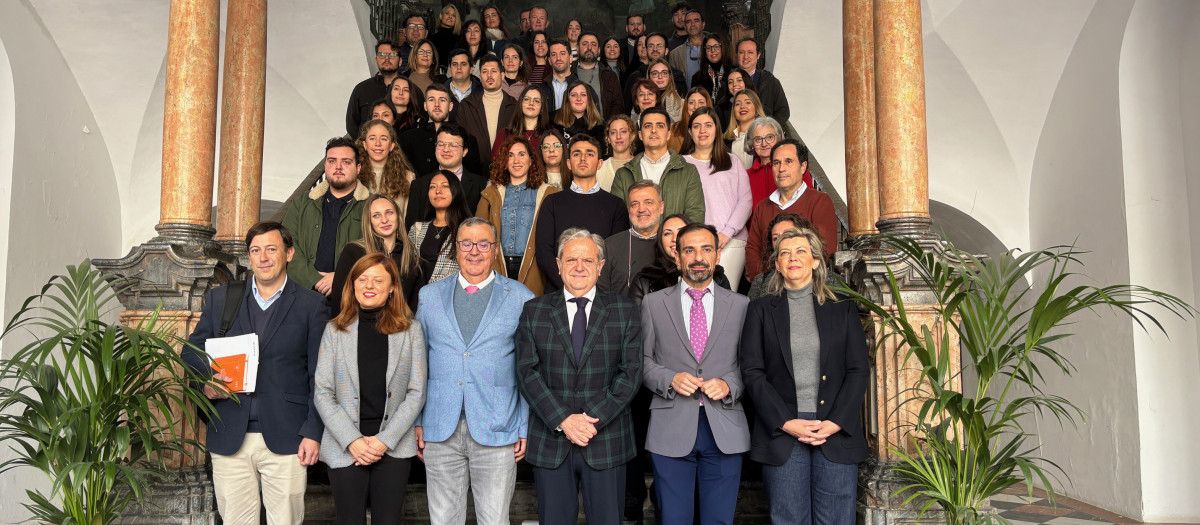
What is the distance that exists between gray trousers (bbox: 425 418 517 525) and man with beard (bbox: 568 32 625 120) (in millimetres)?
4179

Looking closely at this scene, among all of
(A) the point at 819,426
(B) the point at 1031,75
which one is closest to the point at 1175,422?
(B) the point at 1031,75

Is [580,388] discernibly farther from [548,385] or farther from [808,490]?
[808,490]

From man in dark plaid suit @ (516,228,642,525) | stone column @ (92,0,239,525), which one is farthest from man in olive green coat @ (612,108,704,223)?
stone column @ (92,0,239,525)

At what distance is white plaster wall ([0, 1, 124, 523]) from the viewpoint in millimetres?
6699

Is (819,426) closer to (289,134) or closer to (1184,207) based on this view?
(1184,207)

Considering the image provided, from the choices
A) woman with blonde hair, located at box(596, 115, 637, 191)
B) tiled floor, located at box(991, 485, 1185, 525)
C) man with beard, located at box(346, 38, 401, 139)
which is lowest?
tiled floor, located at box(991, 485, 1185, 525)

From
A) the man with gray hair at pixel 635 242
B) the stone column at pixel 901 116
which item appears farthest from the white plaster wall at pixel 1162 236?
the man with gray hair at pixel 635 242

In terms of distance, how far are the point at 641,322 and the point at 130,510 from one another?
2450 mm

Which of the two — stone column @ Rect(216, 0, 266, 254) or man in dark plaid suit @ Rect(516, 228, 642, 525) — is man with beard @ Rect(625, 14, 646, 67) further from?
man in dark plaid suit @ Rect(516, 228, 642, 525)

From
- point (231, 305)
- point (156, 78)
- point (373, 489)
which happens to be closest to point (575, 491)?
point (373, 489)

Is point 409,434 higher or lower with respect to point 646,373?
lower

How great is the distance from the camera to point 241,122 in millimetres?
6344

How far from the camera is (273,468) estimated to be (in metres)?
3.79

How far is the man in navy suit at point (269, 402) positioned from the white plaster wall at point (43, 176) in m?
3.70
